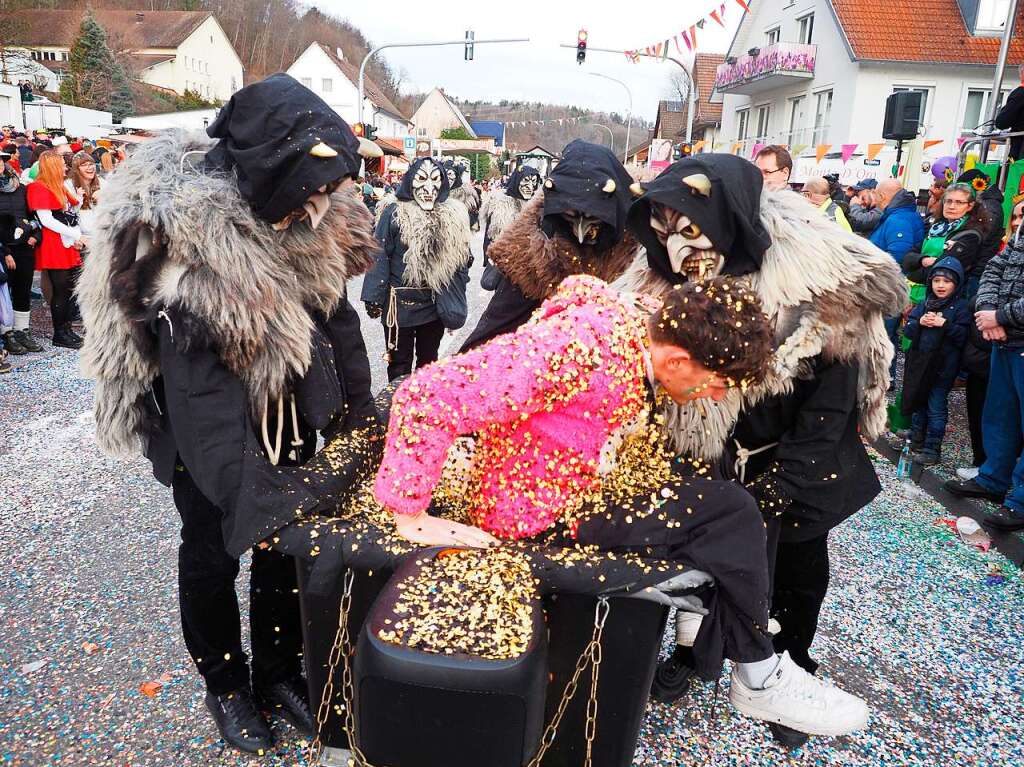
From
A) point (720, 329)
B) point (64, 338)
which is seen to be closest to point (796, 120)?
point (64, 338)

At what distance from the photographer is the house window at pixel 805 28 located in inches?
892

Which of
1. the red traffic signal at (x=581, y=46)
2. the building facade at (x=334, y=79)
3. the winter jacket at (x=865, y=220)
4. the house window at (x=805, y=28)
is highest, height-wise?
the building facade at (x=334, y=79)

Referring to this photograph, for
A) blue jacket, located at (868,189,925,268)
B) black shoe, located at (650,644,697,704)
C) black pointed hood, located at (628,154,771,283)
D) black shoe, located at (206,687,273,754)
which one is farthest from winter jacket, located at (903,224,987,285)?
black shoe, located at (206,687,273,754)

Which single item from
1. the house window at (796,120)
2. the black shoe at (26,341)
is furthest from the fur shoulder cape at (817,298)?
the house window at (796,120)

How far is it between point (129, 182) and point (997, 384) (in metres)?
4.32

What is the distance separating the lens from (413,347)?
16.8 ft

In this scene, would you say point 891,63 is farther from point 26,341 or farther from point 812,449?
point 812,449

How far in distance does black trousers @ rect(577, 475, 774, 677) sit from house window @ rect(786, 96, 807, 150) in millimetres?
24568

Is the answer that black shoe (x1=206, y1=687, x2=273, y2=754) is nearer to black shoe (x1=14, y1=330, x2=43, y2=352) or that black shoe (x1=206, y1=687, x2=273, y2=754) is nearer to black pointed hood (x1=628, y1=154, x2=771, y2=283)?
black pointed hood (x1=628, y1=154, x2=771, y2=283)

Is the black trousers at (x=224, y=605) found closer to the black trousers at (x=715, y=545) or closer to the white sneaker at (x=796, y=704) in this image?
the black trousers at (x=715, y=545)

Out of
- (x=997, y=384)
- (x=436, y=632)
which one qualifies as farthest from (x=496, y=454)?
(x=997, y=384)

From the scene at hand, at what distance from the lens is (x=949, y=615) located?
2.98 metres

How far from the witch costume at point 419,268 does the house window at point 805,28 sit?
879 inches

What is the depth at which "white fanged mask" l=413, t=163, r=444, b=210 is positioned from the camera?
16.6ft
